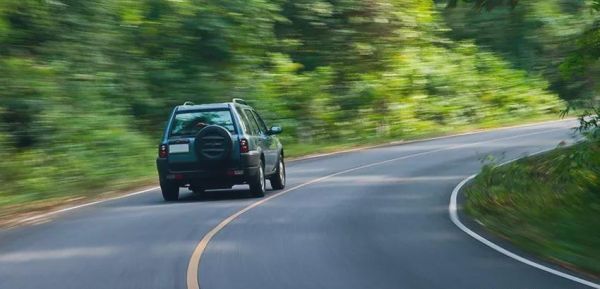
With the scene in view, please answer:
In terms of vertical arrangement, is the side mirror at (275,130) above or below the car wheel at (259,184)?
above

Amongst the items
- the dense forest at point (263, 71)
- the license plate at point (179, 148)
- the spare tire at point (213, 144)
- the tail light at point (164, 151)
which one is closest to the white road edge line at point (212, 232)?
the spare tire at point (213, 144)

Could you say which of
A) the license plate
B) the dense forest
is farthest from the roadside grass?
the license plate

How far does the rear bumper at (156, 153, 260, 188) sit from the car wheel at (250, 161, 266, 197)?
0.17 meters

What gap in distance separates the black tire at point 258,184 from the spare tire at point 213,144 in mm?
768

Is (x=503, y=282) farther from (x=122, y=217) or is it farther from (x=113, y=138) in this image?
(x=113, y=138)

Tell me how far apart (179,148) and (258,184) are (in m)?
1.61

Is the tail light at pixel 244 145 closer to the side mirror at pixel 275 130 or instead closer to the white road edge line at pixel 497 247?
the side mirror at pixel 275 130

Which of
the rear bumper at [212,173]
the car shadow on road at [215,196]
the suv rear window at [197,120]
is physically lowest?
the car shadow on road at [215,196]

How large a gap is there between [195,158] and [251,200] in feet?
4.25

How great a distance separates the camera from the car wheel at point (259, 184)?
61.6 ft

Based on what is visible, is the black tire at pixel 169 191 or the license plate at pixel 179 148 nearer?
the license plate at pixel 179 148

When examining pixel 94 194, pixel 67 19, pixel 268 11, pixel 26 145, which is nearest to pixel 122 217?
pixel 94 194

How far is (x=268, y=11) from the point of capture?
34500mm

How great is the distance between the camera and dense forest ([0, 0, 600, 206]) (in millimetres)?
22734
